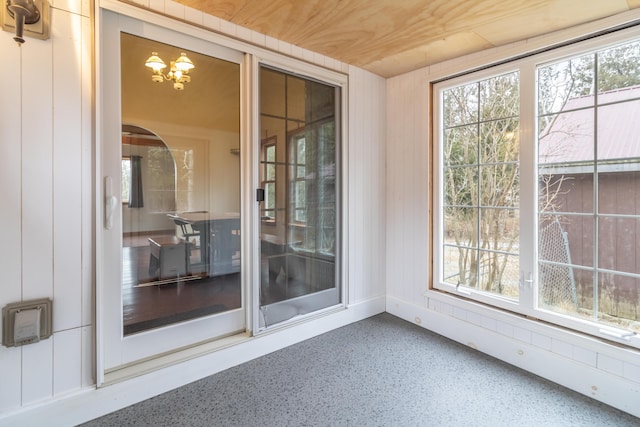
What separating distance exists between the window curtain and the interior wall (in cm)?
21

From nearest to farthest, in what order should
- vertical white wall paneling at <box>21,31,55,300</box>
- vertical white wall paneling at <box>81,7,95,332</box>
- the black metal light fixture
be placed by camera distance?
the black metal light fixture
vertical white wall paneling at <box>21,31,55,300</box>
vertical white wall paneling at <box>81,7,95,332</box>

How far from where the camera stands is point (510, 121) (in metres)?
2.30

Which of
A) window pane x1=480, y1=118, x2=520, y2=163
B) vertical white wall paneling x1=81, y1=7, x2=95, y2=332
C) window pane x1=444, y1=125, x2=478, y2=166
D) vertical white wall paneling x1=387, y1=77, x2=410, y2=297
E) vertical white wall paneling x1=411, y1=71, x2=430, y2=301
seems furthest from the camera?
vertical white wall paneling x1=387, y1=77, x2=410, y2=297

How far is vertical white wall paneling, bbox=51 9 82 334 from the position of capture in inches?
60.9

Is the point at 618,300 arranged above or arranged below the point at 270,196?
below

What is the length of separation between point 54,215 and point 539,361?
306cm

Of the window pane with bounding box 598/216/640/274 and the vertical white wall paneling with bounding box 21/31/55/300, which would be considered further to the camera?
the window pane with bounding box 598/216/640/274

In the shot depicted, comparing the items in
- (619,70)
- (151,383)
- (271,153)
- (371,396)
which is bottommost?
(371,396)

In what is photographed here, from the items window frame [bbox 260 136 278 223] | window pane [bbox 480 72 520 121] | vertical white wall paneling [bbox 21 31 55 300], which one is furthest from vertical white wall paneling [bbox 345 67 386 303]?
vertical white wall paneling [bbox 21 31 55 300]

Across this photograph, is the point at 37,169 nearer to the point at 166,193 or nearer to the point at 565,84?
the point at 166,193

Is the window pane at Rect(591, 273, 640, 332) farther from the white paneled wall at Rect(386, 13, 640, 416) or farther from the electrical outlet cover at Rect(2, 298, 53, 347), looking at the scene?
the electrical outlet cover at Rect(2, 298, 53, 347)

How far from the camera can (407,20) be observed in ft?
6.59

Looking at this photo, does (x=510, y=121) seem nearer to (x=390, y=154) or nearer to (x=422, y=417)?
(x=390, y=154)

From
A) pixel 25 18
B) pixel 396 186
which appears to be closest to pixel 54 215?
pixel 25 18
